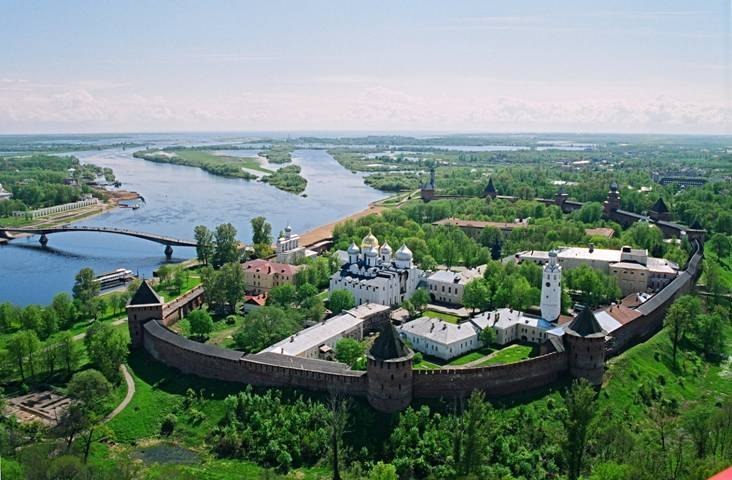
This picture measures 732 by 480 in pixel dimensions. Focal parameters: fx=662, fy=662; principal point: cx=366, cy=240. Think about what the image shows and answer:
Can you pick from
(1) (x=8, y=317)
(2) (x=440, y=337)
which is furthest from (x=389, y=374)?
(1) (x=8, y=317)

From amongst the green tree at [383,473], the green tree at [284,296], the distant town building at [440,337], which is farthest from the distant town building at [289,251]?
Result: the green tree at [383,473]

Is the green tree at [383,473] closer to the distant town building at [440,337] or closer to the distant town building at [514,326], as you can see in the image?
the distant town building at [440,337]

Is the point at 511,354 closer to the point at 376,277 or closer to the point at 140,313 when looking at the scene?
the point at 376,277

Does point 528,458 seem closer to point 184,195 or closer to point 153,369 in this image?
point 153,369

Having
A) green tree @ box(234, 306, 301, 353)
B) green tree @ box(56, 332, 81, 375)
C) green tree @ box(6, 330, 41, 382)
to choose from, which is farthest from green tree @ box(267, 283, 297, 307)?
green tree @ box(6, 330, 41, 382)

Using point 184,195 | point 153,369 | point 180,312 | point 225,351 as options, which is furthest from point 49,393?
point 184,195

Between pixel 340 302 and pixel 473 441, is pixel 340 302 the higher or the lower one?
the higher one
